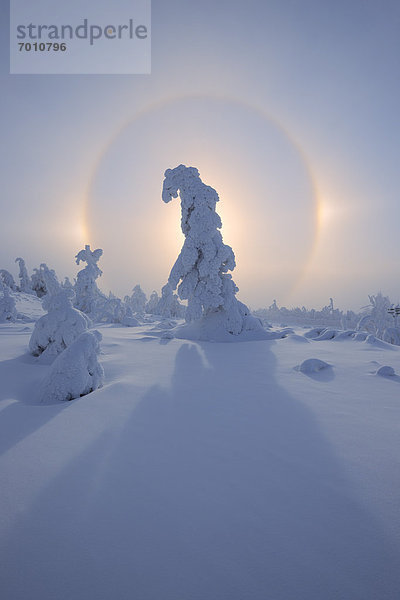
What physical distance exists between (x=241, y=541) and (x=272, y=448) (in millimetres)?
1261

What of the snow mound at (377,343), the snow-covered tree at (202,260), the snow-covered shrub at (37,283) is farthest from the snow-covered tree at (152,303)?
the snow mound at (377,343)

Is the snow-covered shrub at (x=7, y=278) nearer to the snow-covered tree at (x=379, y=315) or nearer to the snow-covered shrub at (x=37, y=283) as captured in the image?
the snow-covered shrub at (x=37, y=283)

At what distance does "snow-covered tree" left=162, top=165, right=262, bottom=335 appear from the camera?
45.1 feet

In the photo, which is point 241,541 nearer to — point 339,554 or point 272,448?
point 339,554

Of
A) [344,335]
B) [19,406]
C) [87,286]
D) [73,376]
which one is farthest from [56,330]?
[87,286]

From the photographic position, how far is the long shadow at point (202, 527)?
4.88 ft

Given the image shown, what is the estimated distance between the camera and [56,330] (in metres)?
7.72

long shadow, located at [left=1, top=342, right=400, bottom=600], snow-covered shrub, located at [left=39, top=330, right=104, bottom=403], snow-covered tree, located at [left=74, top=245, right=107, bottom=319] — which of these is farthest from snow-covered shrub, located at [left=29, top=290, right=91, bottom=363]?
snow-covered tree, located at [left=74, top=245, right=107, bottom=319]

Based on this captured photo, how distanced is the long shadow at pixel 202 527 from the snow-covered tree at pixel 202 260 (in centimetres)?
1079

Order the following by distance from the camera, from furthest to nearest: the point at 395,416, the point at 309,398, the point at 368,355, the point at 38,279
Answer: the point at 38,279, the point at 368,355, the point at 309,398, the point at 395,416

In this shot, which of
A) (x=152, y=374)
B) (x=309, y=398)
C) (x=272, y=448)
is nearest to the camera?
(x=272, y=448)

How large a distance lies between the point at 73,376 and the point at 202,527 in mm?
3558

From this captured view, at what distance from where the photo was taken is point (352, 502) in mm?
2088

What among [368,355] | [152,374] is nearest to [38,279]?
[152,374]
